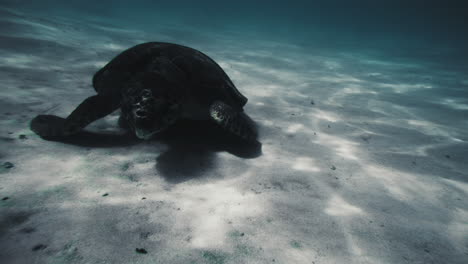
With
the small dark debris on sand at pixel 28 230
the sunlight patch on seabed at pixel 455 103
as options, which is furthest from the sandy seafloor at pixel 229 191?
the sunlight patch on seabed at pixel 455 103

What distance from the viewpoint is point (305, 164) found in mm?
3504

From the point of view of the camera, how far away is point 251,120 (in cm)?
493

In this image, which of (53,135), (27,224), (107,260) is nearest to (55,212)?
(27,224)

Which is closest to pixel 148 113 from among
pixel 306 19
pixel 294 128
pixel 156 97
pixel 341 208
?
pixel 156 97

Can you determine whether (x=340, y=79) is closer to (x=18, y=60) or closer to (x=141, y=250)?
(x=141, y=250)

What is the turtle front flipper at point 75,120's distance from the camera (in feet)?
10.3

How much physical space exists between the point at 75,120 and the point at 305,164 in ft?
11.3

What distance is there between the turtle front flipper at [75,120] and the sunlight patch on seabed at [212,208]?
1.75m

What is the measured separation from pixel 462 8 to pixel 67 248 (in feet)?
242

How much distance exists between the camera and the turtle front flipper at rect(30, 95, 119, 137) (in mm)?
3152

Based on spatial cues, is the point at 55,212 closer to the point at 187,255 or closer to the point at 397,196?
the point at 187,255

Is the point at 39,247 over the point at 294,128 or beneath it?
beneath

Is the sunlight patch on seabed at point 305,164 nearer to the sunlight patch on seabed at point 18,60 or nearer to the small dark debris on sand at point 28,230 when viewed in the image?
the small dark debris on sand at point 28,230

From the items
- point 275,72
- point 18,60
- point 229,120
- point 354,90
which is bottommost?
point 229,120
